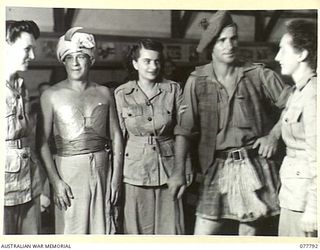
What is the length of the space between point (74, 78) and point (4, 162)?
0.13 m

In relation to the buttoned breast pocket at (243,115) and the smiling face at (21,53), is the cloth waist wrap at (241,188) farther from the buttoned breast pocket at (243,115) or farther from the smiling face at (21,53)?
the smiling face at (21,53)

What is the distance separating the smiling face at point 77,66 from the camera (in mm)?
577

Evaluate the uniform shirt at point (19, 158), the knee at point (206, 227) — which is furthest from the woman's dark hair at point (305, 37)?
the uniform shirt at point (19, 158)

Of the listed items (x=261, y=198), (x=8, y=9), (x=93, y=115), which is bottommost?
(x=261, y=198)

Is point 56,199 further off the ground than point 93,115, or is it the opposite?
point 93,115

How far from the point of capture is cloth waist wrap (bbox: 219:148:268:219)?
577 millimetres

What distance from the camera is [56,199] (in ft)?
1.87

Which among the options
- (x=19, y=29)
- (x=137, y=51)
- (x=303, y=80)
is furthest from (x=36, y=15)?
(x=303, y=80)

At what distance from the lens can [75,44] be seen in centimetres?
58

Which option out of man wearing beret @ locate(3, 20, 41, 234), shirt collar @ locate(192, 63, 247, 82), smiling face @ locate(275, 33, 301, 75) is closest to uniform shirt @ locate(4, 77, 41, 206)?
man wearing beret @ locate(3, 20, 41, 234)

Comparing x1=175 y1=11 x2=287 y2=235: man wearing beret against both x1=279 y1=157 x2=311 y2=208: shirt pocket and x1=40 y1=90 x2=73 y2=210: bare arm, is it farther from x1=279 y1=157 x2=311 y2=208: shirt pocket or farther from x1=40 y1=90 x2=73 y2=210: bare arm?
x1=40 y1=90 x2=73 y2=210: bare arm

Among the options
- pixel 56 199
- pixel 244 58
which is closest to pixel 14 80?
pixel 56 199

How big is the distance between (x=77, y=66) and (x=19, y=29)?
0.27ft

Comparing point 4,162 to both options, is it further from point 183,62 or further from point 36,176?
point 183,62
